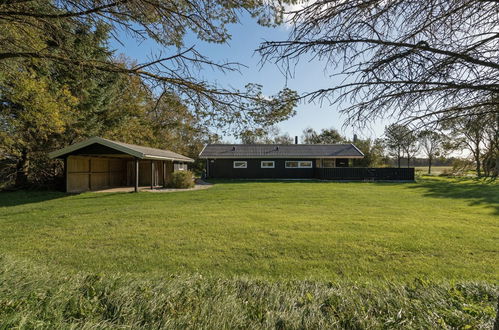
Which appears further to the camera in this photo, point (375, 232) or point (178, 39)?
point (375, 232)

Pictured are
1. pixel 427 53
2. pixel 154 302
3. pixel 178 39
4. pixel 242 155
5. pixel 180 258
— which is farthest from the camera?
pixel 242 155

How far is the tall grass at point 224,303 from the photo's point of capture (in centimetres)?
193

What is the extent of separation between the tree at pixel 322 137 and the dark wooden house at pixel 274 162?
1435cm

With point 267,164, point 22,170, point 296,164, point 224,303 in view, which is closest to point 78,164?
point 22,170

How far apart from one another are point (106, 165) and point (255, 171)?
38.9ft

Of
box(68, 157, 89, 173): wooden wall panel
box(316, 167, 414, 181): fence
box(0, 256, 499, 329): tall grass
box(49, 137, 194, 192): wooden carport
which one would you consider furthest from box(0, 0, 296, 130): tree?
box(316, 167, 414, 181): fence

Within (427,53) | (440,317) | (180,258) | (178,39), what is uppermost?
(178,39)

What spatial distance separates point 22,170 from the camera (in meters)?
13.3

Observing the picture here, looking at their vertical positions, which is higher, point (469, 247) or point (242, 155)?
point (242, 155)

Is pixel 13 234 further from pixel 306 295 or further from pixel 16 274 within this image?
pixel 306 295

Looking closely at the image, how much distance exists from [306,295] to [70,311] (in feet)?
7.08

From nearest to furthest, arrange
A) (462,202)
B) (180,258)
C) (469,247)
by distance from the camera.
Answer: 1. (180,258)
2. (469,247)
3. (462,202)

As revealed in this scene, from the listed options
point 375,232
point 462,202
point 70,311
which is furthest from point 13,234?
point 462,202

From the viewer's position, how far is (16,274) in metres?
2.58
